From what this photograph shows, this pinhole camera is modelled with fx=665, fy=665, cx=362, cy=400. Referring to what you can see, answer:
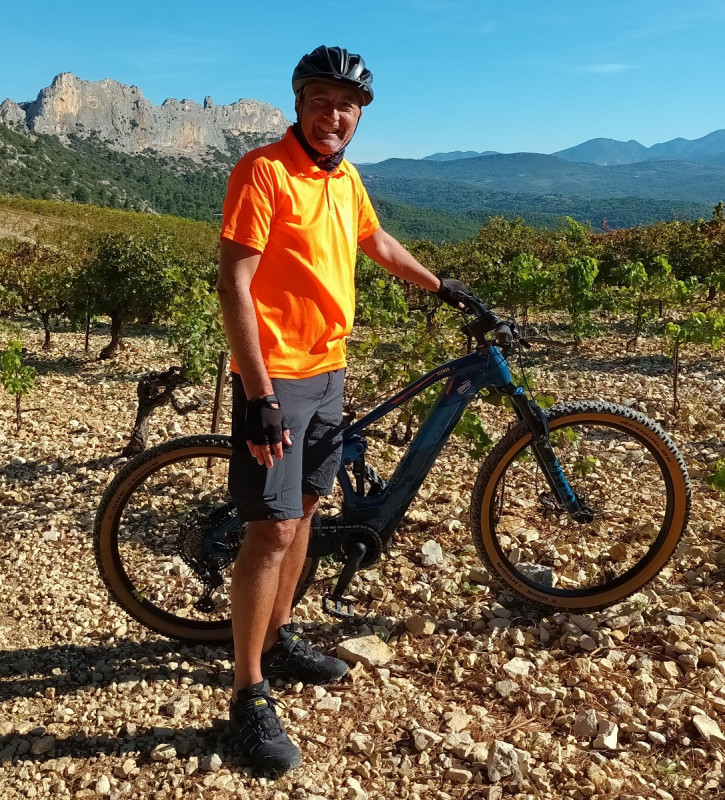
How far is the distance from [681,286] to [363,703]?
340 inches

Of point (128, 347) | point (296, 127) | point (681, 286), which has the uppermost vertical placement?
point (296, 127)

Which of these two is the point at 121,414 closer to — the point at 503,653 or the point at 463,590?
the point at 463,590

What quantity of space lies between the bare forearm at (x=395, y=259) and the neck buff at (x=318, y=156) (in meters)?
0.65

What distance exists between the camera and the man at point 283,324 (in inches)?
87.3

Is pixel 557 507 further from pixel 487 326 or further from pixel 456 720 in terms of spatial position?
pixel 456 720

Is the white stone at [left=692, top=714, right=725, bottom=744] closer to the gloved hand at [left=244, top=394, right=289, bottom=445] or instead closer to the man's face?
the gloved hand at [left=244, top=394, right=289, bottom=445]

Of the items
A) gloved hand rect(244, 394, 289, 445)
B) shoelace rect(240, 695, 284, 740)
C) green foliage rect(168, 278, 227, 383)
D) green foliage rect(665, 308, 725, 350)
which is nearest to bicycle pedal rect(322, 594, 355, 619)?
shoelace rect(240, 695, 284, 740)

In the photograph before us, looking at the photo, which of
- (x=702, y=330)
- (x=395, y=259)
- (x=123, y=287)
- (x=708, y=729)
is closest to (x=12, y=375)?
(x=123, y=287)


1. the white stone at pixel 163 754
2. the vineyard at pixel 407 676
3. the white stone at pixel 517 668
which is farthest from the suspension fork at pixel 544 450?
the white stone at pixel 163 754

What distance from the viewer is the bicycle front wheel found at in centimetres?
322

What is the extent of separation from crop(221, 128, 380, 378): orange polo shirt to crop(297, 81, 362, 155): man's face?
72 mm

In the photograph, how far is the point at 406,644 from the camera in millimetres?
3309

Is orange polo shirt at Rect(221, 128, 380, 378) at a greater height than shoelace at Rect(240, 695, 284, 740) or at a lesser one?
greater

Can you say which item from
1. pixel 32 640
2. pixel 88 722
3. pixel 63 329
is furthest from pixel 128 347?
pixel 88 722
